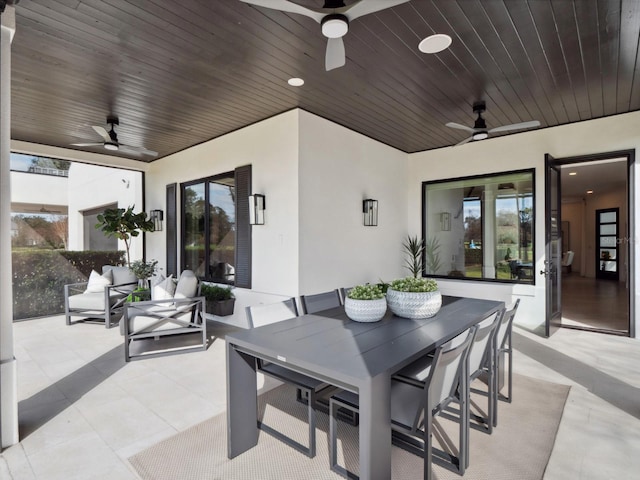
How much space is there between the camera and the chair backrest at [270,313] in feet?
8.43

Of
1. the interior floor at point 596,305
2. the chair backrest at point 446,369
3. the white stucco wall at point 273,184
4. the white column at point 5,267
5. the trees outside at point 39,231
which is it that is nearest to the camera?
the chair backrest at point 446,369

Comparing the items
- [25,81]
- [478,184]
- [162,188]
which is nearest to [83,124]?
[25,81]

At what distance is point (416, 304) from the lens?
2.63 meters

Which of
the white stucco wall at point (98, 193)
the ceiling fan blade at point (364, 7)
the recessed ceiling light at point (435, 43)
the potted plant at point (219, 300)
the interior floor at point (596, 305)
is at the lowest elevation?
the interior floor at point (596, 305)

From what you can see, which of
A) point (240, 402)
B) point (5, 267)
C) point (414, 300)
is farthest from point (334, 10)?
point (5, 267)

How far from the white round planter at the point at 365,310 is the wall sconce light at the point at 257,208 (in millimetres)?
2760

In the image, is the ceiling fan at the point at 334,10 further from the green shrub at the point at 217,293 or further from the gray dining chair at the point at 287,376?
the green shrub at the point at 217,293

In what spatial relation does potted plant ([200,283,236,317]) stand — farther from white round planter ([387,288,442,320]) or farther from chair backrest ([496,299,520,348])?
chair backrest ([496,299,520,348])

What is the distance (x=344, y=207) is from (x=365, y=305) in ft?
9.82

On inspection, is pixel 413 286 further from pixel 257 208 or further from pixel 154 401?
pixel 257 208

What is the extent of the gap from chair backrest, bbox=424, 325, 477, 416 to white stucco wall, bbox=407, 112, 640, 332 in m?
4.17

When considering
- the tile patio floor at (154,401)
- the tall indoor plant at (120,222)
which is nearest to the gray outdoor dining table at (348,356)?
the tile patio floor at (154,401)

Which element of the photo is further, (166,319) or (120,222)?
(120,222)

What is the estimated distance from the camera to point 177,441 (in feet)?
7.74
